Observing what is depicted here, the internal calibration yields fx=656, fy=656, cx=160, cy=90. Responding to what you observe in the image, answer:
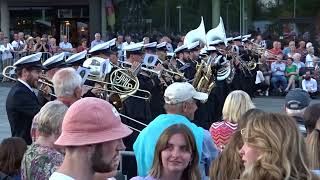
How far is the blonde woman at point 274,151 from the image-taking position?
8.59 ft

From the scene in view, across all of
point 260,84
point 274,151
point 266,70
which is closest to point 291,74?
point 266,70

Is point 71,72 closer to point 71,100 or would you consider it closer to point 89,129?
point 71,100

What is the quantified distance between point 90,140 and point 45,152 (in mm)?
1507

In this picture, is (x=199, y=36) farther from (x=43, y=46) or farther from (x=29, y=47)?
(x=29, y=47)

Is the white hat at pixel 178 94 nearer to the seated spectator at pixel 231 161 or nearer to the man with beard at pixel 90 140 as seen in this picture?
the seated spectator at pixel 231 161

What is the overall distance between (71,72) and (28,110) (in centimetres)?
66

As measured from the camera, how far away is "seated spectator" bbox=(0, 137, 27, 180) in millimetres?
4621

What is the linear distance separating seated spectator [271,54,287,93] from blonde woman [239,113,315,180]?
1671 cm

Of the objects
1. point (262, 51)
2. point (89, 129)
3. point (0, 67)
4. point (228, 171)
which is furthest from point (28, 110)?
point (0, 67)

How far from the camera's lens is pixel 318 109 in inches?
176

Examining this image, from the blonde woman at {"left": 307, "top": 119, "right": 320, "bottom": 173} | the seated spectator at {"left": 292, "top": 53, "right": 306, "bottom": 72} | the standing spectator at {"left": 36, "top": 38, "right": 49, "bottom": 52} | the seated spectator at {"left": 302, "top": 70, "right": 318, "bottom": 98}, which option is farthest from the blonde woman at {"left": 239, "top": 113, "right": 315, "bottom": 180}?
the standing spectator at {"left": 36, "top": 38, "right": 49, "bottom": 52}

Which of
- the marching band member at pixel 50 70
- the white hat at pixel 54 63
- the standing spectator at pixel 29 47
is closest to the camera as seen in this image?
the marching band member at pixel 50 70

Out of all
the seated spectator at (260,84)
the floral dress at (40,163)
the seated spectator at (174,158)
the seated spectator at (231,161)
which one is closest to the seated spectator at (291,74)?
the seated spectator at (260,84)

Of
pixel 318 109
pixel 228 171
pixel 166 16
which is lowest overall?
pixel 228 171
